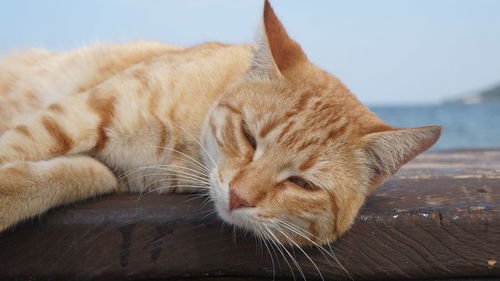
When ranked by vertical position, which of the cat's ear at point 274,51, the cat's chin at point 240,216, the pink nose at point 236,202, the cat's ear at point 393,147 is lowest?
the cat's chin at point 240,216

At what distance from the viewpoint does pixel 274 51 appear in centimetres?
208

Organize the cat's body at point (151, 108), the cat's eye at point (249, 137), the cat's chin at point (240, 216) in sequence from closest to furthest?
the cat's chin at point (240, 216)
the cat's eye at point (249, 137)
the cat's body at point (151, 108)

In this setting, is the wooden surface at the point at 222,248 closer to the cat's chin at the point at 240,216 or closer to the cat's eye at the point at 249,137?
the cat's chin at the point at 240,216

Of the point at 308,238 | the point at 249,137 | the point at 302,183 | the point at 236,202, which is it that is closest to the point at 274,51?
the point at 249,137

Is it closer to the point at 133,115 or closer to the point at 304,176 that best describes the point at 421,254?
the point at 304,176

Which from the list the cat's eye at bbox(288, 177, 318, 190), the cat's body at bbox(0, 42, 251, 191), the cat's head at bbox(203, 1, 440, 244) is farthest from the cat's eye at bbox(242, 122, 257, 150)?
the cat's body at bbox(0, 42, 251, 191)

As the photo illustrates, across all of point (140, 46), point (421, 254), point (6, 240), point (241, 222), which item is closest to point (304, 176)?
point (241, 222)

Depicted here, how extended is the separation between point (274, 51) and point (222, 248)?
87 centimetres

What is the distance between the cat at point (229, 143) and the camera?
1.80m

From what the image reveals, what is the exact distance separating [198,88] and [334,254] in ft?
3.54

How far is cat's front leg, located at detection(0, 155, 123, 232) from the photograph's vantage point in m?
1.81

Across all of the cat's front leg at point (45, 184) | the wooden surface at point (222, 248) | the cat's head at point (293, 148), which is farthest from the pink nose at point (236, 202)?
the cat's front leg at point (45, 184)

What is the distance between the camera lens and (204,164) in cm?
214

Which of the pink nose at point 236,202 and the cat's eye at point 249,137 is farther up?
the cat's eye at point 249,137
